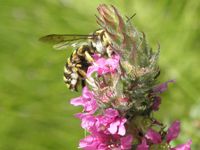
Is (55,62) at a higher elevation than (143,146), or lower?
higher

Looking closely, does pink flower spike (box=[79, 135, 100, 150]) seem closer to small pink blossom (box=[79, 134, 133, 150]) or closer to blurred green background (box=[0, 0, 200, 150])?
small pink blossom (box=[79, 134, 133, 150])

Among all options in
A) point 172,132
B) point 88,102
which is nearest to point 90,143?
point 88,102

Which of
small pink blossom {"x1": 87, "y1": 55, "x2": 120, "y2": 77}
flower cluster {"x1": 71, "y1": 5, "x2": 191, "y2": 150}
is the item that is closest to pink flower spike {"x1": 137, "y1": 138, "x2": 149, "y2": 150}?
flower cluster {"x1": 71, "y1": 5, "x2": 191, "y2": 150}

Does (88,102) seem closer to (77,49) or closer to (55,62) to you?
(77,49)

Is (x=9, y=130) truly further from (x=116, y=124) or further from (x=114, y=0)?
(x=116, y=124)

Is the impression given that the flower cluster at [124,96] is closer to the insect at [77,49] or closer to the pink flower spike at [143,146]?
the pink flower spike at [143,146]

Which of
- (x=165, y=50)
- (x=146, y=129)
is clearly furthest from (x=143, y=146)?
(x=165, y=50)

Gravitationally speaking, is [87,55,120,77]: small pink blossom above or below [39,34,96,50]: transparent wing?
below
